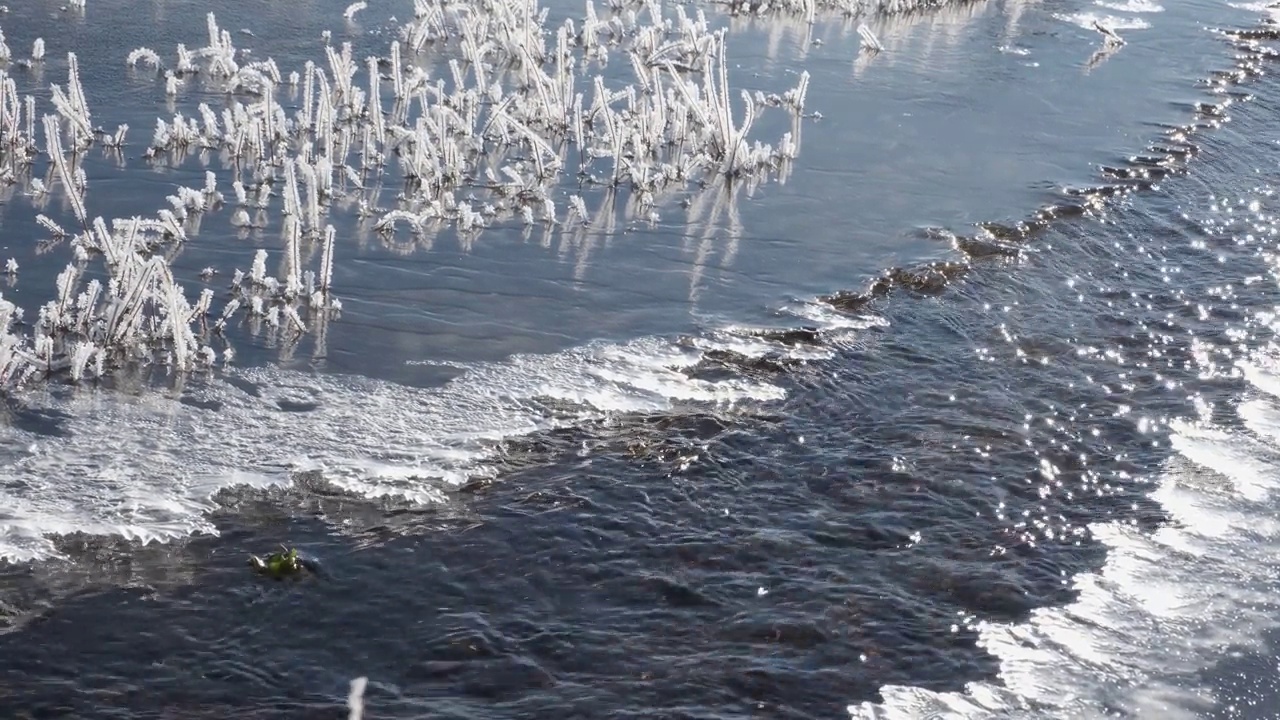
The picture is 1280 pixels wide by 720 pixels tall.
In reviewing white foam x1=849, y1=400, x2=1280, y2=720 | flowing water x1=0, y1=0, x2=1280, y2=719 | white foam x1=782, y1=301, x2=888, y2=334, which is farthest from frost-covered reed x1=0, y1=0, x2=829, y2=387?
white foam x1=849, y1=400, x2=1280, y2=720

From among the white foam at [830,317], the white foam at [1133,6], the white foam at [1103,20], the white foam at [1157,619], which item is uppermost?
the white foam at [1133,6]

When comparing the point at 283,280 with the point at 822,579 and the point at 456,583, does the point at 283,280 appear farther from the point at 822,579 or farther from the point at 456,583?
the point at 822,579

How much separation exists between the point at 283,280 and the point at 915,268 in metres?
4.84

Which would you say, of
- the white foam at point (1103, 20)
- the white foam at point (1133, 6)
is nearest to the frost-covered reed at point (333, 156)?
the white foam at point (1103, 20)

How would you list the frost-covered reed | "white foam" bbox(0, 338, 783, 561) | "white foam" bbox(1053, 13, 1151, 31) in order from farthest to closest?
"white foam" bbox(1053, 13, 1151, 31)
the frost-covered reed
"white foam" bbox(0, 338, 783, 561)

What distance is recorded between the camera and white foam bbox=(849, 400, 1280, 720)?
Answer: 5562 mm

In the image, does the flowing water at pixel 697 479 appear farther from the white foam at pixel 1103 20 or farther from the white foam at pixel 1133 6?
the white foam at pixel 1133 6

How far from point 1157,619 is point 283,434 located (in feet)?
14.9

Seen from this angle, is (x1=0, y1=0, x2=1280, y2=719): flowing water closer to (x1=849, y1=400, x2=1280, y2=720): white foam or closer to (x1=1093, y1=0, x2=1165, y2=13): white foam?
(x1=849, y1=400, x2=1280, y2=720): white foam

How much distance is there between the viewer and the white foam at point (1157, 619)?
5562mm

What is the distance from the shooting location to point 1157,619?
624 cm

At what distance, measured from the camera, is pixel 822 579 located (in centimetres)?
624

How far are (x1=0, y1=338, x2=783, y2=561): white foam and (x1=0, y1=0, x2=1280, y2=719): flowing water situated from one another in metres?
0.02

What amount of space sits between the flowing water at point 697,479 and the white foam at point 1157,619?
0.02 metres
